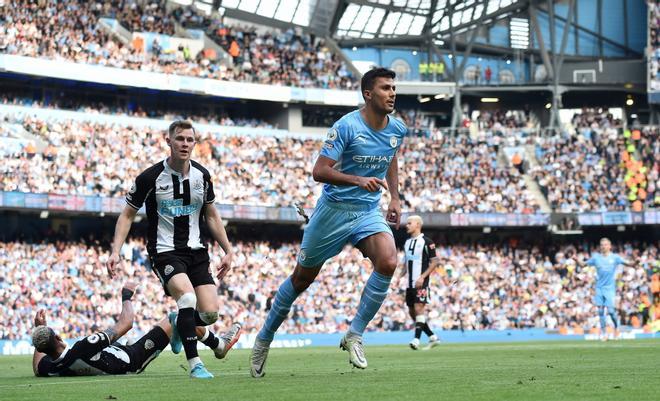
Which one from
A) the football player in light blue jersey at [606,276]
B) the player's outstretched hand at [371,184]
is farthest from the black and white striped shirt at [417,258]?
the player's outstretched hand at [371,184]

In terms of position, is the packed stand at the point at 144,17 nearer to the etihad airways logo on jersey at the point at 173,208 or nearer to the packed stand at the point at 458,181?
the packed stand at the point at 458,181

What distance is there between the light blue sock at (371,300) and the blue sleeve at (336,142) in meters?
1.31

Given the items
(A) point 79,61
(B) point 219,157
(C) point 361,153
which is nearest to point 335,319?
(B) point 219,157

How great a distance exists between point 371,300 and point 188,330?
1920 millimetres

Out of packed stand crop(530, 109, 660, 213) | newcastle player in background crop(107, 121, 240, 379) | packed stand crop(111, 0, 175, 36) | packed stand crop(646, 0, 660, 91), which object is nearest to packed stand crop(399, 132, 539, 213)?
packed stand crop(530, 109, 660, 213)

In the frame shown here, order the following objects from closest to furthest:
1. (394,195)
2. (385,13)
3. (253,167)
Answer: (394,195), (253,167), (385,13)

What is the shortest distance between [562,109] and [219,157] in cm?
2417

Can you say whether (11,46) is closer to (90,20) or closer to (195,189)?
(90,20)

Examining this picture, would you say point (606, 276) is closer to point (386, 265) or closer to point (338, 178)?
point (386, 265)

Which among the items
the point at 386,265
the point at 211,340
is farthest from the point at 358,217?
the point at 211,340

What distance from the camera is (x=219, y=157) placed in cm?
4969

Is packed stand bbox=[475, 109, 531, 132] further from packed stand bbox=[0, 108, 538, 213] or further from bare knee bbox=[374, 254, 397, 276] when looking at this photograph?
bare knee bbox=[374, 254, 397, 276]

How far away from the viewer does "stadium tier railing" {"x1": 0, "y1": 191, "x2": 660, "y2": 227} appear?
4081cm

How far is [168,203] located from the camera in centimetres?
1195
